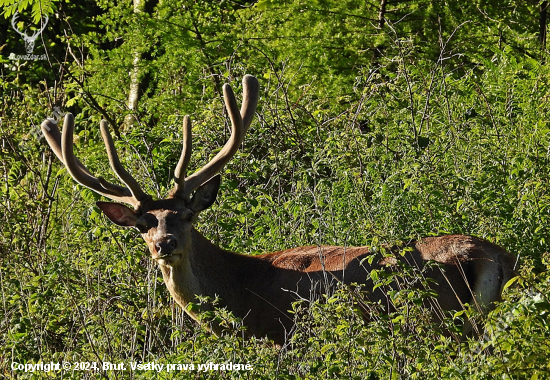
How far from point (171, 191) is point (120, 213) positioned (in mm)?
420

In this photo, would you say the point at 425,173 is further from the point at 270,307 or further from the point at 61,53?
the point at 61,53

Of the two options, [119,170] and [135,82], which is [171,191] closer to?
[119,170]

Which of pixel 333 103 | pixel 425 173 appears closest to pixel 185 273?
pixel 425 173

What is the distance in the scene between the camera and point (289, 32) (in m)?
11.2

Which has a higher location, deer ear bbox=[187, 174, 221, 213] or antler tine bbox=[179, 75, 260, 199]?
antler tine bbox=[179, 75, 260, 199]

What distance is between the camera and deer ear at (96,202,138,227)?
6121 mm

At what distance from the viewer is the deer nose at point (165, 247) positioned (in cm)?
567

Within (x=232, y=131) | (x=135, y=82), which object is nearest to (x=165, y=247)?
(x=232, y=131)

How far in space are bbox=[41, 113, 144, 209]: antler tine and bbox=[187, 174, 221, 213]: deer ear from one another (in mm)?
432

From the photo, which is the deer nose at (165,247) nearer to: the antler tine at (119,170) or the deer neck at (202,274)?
the deer neck at (202,274)

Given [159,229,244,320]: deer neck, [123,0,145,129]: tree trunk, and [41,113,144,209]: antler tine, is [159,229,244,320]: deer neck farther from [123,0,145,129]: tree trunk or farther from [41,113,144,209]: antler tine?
[123,0,145,129]: tree trunk

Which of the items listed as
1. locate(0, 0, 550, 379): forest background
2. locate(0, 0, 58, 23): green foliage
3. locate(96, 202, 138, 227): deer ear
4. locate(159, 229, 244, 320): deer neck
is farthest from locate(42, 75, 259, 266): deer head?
locate(0, 0, 58, 23): green foliage

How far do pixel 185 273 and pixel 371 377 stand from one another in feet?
6.94

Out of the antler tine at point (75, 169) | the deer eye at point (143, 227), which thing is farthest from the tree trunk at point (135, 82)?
the deer eye at point (143, 227)
